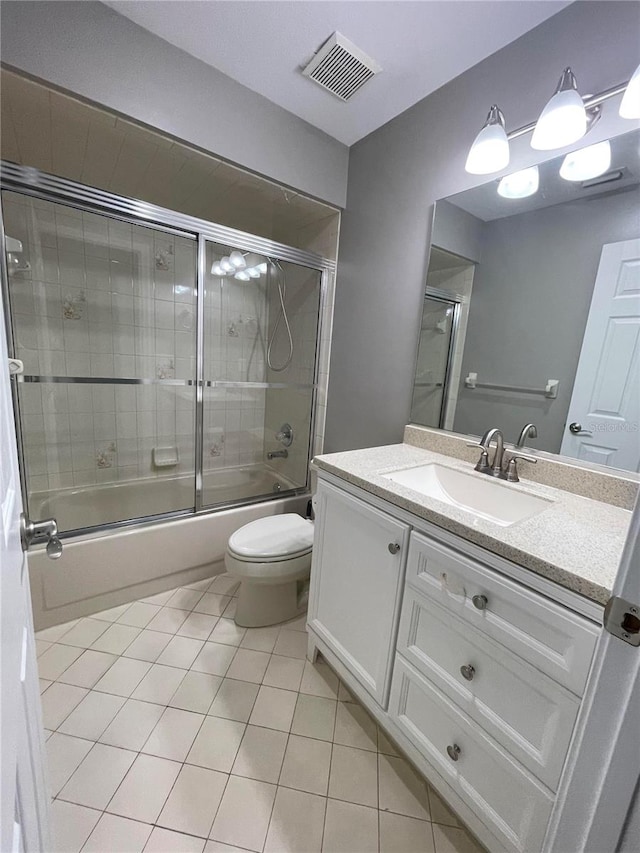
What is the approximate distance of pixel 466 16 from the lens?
1191 mm

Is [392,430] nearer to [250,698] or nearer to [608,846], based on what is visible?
[250,698]

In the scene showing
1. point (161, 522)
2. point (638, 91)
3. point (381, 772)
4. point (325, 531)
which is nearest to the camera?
point (638, 91)

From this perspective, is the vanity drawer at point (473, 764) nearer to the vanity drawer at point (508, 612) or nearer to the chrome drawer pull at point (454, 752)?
the chrome drawer pull at point (454, 752)

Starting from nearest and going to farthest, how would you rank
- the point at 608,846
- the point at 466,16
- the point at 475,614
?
the point at 608,846
the point at 475,614
the point at 466,16

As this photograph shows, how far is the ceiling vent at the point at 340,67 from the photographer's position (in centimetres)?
131

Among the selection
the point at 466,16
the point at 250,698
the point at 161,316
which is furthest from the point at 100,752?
the point at 466,16

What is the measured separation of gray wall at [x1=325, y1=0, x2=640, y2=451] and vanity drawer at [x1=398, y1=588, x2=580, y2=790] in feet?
3.18

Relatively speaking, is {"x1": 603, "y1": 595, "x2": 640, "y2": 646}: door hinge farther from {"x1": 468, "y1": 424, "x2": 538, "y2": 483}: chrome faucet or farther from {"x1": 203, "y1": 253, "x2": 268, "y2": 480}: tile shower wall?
{"x1": 203, "y1": 253, "x2": 268, "y2": 480}: tile shower wall

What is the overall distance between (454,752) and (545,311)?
1.36 meters

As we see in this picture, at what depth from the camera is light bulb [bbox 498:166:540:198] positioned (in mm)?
1205

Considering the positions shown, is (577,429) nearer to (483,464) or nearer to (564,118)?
(483,464)

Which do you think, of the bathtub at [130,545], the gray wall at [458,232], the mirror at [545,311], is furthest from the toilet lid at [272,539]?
the gray wall at [458,232]

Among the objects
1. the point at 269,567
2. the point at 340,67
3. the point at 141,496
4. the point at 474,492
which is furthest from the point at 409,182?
the point at 141,496

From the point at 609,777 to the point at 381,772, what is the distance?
0.98 meters
